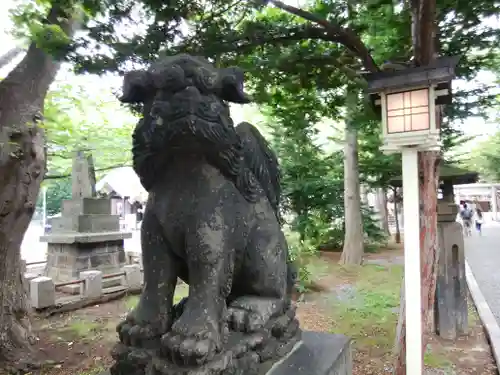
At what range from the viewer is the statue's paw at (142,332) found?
174 cm

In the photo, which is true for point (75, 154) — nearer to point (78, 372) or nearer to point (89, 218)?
point (89, 218)

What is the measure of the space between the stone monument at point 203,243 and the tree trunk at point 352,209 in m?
8.70

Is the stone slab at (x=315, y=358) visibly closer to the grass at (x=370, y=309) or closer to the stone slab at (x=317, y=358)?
the stone slab at (x=317, y=358)

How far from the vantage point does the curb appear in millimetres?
4901

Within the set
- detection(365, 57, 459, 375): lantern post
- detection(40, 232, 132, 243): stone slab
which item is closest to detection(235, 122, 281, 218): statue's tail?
detection(365, 57, 459, 375): lantern post

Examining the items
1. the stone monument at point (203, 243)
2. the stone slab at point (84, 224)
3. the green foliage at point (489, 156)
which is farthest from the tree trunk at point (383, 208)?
the stone monument at point (203, 243)

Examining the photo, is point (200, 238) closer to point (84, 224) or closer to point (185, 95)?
point (185, 95)

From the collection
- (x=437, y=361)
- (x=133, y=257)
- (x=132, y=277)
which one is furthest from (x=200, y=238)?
(x=133, y=257)

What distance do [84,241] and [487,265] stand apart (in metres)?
10.2

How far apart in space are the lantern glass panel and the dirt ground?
2661 millimetres

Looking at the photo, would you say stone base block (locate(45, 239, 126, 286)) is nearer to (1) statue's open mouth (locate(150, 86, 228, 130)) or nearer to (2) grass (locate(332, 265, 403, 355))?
(2) grass (locate(332, 265, 403, 355))

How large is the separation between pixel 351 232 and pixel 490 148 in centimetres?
1598

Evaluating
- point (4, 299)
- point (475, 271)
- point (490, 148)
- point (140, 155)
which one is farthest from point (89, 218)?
point (490, 148)

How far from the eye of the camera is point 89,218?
8.14m
